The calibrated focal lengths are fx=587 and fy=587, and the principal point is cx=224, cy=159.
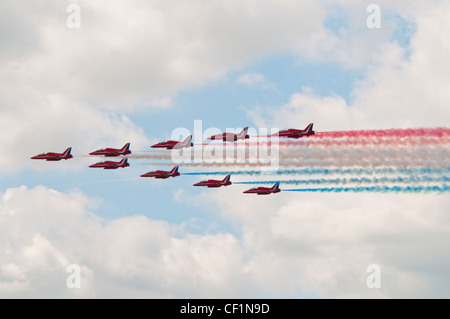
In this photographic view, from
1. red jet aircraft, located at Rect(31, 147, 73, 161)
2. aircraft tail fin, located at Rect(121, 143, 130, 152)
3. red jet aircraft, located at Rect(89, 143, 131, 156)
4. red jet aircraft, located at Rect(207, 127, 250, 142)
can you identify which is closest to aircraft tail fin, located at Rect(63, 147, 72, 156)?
red jet aircraft, located at Rect(31, 147, 73, 161)

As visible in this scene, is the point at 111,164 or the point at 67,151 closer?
the point at 67,151

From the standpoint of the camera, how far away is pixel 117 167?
13712cm

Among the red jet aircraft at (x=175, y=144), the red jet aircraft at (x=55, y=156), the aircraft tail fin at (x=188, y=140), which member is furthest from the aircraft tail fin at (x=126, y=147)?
the aircraft tail fin at (x=188, y=140)

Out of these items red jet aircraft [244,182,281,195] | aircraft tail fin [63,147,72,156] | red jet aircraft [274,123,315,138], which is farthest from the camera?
aircraft tail fin [63,147,72,156]

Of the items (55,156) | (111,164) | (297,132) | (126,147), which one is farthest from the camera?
(111,164)

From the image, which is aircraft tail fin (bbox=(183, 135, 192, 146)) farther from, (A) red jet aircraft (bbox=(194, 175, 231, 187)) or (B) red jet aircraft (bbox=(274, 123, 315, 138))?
(B) red jet aircraft (bbox=(274, 123, 315, 138))

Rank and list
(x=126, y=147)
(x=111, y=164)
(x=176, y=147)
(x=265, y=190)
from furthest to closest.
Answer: (x=111, y=164) → (x=126, y=147) → (x=176, y=147) → (x=265, y=190)

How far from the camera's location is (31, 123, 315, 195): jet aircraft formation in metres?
116

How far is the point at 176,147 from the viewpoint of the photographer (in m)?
125

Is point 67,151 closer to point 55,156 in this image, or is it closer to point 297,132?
point 55,156

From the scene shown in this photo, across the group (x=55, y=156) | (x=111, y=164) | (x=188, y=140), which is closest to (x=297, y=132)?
(x=188, y=140)
